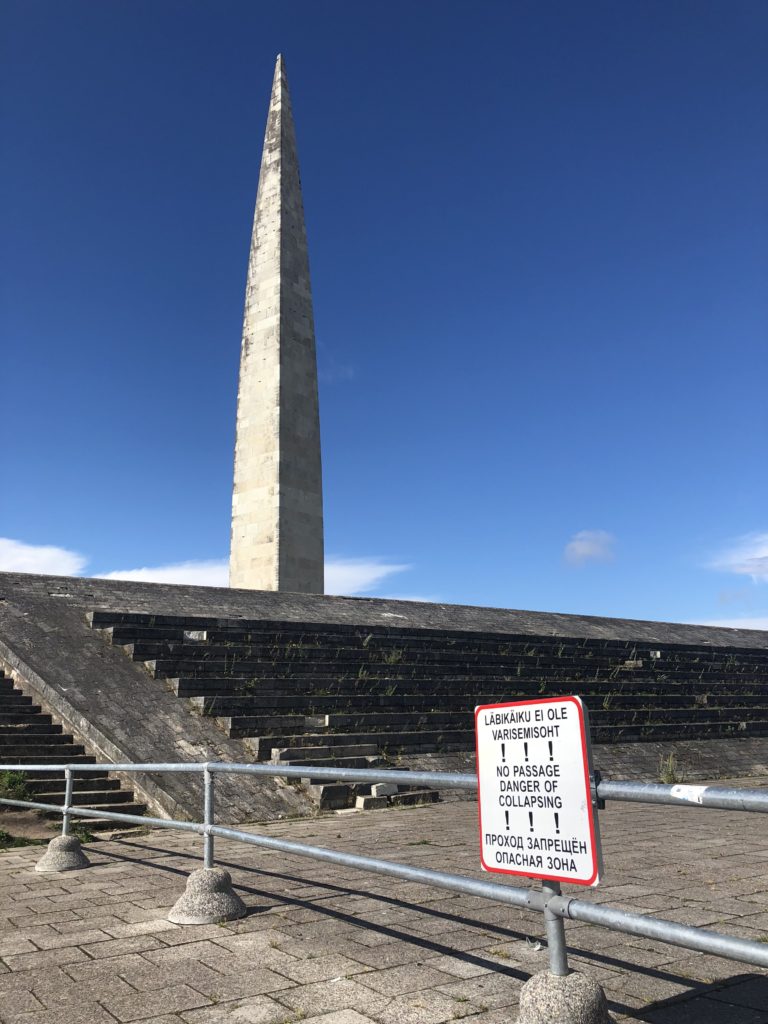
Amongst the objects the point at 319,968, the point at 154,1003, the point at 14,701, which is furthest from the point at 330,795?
the point at 154,1003

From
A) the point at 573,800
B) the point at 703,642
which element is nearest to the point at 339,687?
the point at 573,800

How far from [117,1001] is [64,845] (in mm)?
3094

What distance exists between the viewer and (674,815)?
896 cm

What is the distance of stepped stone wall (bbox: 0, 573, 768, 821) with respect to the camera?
31.3ft

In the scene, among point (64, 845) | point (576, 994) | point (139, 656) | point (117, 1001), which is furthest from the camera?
point (139, 656)

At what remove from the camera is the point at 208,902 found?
4.43 metres

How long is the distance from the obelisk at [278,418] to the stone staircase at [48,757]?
10.3 m

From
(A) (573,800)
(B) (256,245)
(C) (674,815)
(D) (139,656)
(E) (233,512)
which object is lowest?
(C) (674,815)

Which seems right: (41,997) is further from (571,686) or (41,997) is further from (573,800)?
(571,686)

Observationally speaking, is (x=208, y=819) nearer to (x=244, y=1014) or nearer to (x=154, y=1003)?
(x=154, y=1003)

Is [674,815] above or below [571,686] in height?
below

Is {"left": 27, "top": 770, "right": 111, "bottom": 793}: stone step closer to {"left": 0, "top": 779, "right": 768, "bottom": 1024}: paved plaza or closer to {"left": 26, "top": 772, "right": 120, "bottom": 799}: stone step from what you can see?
{"left": 26, "top": 772, "right": 120, "bottom": 799}: stone step

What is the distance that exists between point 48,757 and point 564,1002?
7787 millimetres

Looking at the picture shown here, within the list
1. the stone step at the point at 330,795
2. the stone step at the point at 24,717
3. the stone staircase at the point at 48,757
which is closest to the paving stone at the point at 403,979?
the stone staircase at the point at 48,757
